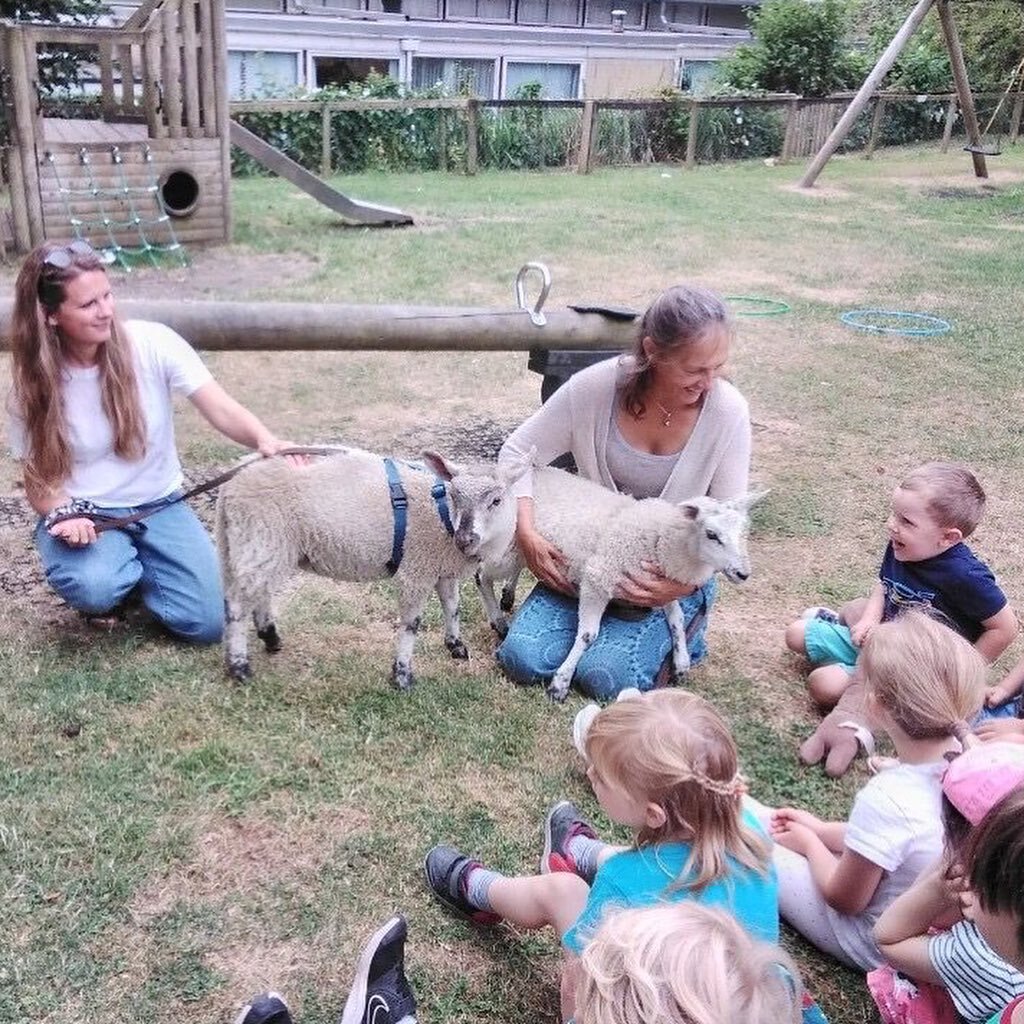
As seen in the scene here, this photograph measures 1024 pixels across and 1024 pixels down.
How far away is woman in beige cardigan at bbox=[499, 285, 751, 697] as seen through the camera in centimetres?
396

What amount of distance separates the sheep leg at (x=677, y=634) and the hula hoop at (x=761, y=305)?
6022mm

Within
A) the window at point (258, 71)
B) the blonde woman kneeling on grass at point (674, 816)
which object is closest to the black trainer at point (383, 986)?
the blonde woman kneeling on grass at point (674, 816)

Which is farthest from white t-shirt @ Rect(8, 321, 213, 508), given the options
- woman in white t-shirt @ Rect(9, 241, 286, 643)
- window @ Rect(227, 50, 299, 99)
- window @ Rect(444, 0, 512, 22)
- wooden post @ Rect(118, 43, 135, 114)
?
window @ Rect(444, 0, 512, 22)

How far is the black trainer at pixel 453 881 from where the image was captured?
2834mm

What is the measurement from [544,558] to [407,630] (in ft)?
2.02

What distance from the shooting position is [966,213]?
15625 mm

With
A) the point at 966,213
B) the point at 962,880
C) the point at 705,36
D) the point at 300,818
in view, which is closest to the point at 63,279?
the point at 300,818

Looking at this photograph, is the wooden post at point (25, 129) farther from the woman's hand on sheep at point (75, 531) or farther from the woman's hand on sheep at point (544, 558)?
the woman's hand on sheep at point (544, 558)

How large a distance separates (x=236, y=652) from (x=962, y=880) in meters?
2.74

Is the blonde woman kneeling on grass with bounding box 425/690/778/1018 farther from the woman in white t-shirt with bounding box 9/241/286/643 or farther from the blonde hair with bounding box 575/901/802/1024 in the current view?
the woman in white t-shirt with bounding box 9/241/286/643

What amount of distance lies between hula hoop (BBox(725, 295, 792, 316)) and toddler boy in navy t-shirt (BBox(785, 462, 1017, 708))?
6153 mm

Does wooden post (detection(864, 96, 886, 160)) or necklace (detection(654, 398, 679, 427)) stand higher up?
wooden post (detection(864, 96, 886, 160))

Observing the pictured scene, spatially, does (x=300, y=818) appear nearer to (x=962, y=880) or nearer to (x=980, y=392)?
(x=962, y=880)

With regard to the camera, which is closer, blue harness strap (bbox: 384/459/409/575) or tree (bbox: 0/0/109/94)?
blue harness strap (bbox: 384/459/409/575)
